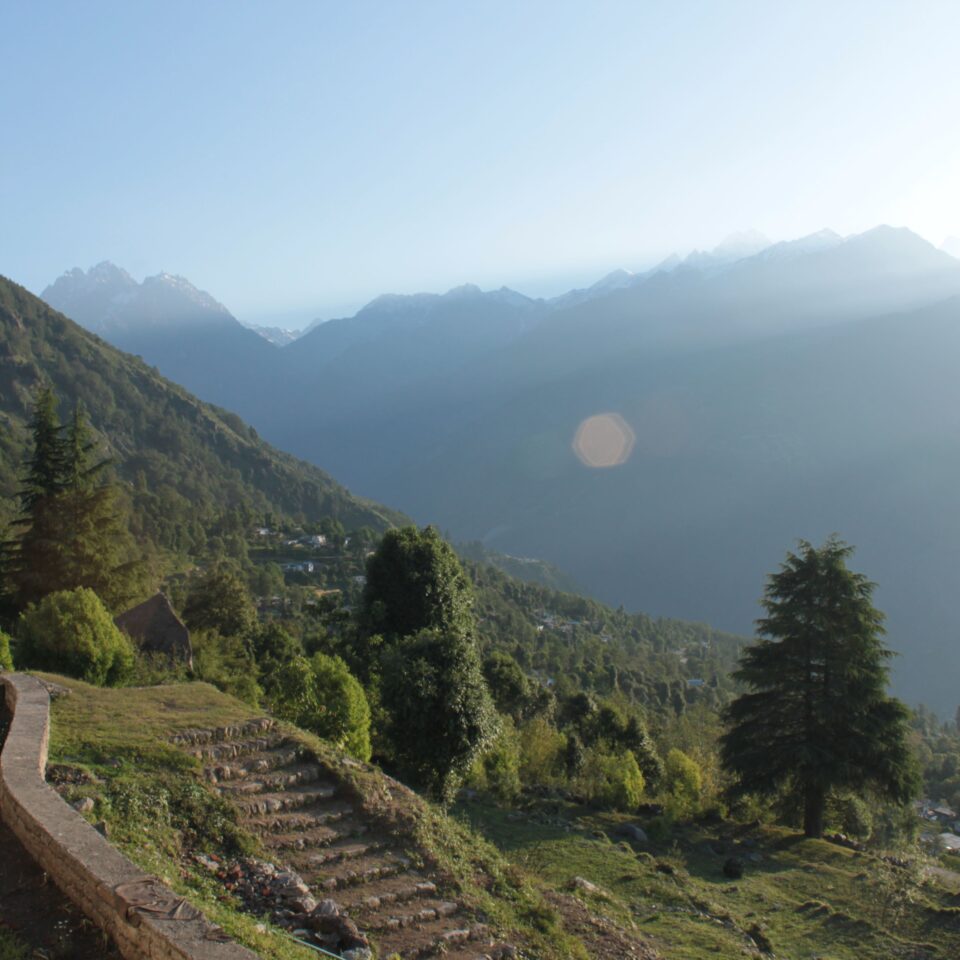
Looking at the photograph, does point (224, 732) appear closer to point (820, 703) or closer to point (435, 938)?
point (435, 938)

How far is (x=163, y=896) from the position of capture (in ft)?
17.6

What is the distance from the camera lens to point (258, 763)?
11.1m

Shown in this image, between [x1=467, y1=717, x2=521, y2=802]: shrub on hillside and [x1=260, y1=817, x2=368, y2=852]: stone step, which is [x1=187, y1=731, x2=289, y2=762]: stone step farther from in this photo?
[x1=467, y1=717, x2=521, y2=802]: shrub on hillside

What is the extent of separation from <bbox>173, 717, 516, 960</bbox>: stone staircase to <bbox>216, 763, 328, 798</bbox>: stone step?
0.02 m

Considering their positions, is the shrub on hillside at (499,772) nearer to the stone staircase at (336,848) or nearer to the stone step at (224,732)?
the stone step at (224,732)

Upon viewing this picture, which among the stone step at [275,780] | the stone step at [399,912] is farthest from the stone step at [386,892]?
the stone step at [275,780]

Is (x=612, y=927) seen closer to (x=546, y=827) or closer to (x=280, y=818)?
(x=280, y=818)

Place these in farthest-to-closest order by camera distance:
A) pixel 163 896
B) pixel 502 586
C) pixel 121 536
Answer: pixel 502 586, pixel 121 536, pixel 163 896

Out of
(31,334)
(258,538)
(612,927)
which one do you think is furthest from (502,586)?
(612,927)

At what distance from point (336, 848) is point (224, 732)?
3.31 metres

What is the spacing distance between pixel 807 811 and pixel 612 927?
16.5 metres

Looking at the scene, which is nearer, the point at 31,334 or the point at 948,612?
the point at 31,334

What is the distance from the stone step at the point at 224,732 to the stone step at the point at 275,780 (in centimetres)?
116

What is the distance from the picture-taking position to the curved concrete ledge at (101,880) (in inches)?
191
